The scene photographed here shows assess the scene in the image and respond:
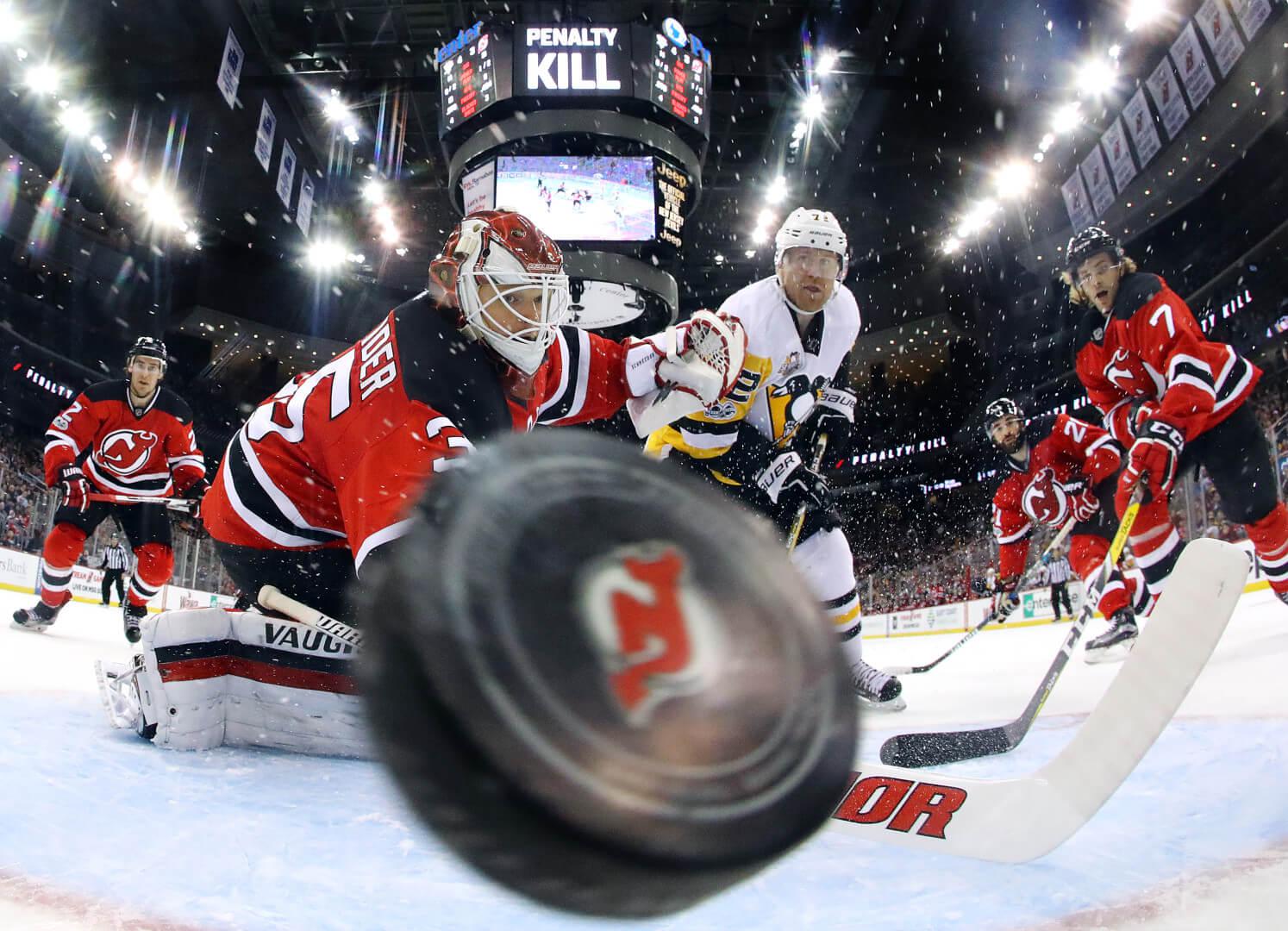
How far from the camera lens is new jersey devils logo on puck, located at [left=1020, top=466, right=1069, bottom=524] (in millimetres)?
5289

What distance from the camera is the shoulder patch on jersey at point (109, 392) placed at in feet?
16.1

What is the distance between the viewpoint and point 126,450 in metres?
4.98

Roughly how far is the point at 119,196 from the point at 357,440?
15.7 meters

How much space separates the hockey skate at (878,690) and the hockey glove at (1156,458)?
131 cm

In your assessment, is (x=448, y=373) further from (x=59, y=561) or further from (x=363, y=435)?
(x=59, y=561)

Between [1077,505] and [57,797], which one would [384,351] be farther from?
[1077,505]

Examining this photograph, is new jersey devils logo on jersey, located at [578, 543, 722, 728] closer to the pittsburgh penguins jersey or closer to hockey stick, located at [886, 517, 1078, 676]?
the pittsburgh penguins jersey

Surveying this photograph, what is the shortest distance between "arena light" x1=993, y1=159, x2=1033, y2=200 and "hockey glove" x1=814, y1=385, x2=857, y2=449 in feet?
44.4

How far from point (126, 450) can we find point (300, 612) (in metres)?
3.63

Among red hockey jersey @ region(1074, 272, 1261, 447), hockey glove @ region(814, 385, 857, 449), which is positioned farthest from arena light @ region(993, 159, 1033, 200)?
hockey glove @ region(814, 385, 857, 449)

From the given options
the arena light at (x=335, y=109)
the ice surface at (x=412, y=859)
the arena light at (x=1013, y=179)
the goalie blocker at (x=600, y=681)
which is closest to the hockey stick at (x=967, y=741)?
the ice surface at (x=412, y=859)

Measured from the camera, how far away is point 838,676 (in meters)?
0.68

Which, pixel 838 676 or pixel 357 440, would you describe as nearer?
pixel 838 676

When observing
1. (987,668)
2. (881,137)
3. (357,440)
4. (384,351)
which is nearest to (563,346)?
(384,351)
